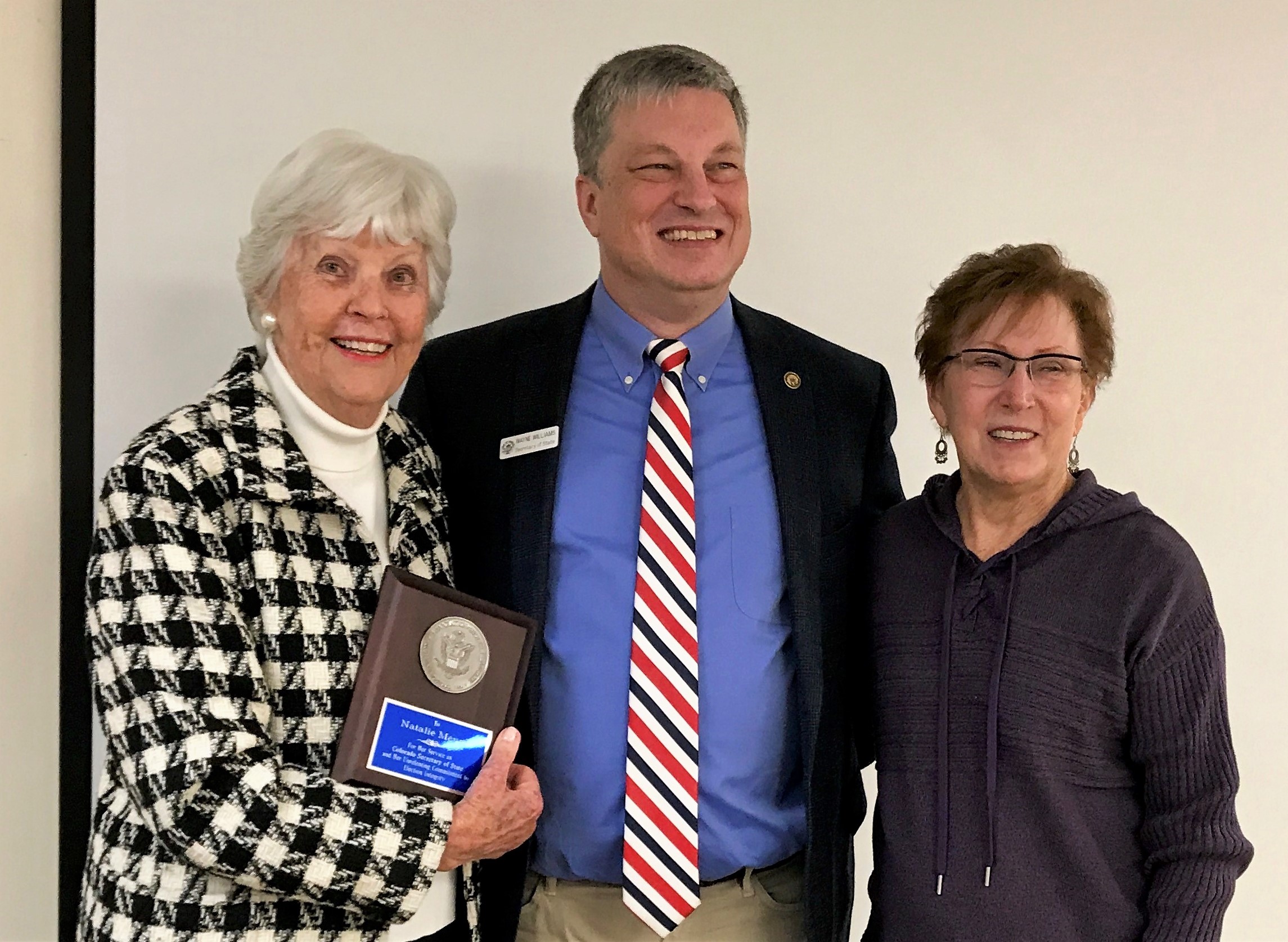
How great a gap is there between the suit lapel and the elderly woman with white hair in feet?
1.56

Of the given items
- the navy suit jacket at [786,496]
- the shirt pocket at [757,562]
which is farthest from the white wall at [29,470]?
the shirt pocket at [757,562]

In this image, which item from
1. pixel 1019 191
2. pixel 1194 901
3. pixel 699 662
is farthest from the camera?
pixel 1019 191

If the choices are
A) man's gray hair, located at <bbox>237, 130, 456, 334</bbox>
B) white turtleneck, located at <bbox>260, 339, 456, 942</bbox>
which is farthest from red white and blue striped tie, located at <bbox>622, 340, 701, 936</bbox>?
man's gray hair, located at <bbox>237, 130, 456, 334</bbox>

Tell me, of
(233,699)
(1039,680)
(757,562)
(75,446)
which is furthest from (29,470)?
(1039,680)

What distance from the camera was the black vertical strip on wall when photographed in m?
1.90

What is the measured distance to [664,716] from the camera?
1.76m

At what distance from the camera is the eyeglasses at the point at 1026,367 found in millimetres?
1746

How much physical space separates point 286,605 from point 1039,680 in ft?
3.42

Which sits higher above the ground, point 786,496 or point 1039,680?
point 786,496

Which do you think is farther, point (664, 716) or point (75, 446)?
point (75, 446)

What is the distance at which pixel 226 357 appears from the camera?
208 cm

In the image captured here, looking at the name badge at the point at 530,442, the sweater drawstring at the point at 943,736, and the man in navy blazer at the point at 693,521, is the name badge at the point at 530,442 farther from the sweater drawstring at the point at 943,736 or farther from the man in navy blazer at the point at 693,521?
the sweater drawstring at the point at 943,736

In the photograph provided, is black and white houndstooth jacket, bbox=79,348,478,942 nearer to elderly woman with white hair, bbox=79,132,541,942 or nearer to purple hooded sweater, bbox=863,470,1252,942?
elderly woman with white hair, bbox=79,132,541,942

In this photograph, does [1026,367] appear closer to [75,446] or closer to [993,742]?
[993,742]
